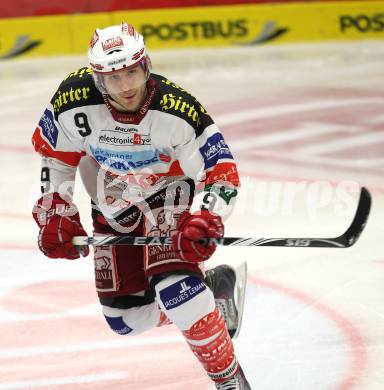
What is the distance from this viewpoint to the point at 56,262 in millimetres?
5242

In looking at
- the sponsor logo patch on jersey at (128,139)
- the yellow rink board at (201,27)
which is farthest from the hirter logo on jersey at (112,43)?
the yellow rink board at (201,27)

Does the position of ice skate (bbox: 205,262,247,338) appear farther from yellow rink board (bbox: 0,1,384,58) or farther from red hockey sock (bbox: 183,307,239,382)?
yellow rink board (bbox: 0,1,384,58)

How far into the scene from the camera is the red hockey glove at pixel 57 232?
356 centimetres

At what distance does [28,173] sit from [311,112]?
2.62 meters

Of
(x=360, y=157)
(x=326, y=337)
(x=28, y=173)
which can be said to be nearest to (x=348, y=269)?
(x=326, y=337)

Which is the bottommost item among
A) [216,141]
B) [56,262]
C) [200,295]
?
[56,262]

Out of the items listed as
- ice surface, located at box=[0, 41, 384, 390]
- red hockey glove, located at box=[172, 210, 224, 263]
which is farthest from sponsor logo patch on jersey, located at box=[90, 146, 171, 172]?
ice surface, located at box=[0, 41, 384, 390]

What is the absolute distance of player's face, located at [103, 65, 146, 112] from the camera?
346cm

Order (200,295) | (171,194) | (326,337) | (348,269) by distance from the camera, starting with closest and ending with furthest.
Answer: (200,295) → (171,194) → (326,337) → (348,269)

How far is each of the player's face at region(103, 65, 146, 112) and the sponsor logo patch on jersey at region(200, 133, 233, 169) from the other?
319mm

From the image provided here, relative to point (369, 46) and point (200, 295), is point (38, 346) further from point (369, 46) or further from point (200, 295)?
point (369, 46)

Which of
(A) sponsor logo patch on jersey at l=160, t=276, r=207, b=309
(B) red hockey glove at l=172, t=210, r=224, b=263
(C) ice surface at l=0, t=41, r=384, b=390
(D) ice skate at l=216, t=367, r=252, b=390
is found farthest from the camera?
(C) ice surface at l=0, t=41, r=384, b=390

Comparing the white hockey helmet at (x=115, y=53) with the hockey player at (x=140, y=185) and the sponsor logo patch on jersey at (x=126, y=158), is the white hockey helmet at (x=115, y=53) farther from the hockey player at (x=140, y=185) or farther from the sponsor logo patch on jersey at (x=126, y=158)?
the sponsor logo patch on jersey at (x=126, y=158)

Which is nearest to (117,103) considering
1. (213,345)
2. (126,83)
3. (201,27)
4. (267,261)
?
(126,83)
